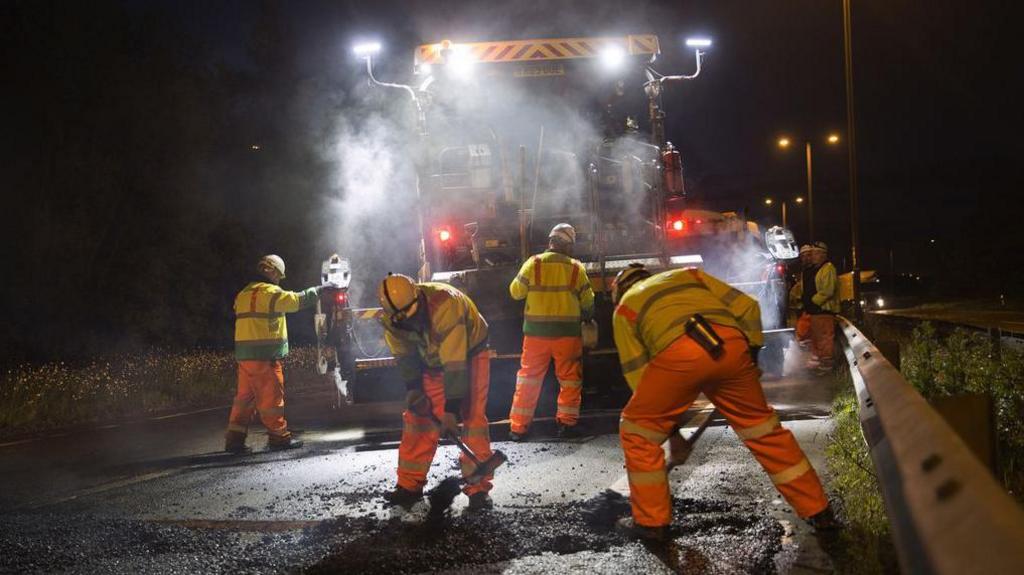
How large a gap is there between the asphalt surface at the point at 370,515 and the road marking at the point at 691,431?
0.20ft

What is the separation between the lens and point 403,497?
4.92 metres

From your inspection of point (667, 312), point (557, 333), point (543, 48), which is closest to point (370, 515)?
point (667, 312)

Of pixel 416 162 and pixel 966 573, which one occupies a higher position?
pixel 416 162

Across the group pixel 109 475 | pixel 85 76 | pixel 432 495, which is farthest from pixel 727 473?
pixel 85 76

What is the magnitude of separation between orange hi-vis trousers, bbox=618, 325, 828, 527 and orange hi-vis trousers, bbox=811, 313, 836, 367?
645 cm

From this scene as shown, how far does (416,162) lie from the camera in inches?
348

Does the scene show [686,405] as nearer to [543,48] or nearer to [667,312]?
[667,312]

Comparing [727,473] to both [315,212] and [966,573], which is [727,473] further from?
[315,212]

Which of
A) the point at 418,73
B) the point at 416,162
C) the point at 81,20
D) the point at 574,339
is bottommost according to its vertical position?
the point at 574,339

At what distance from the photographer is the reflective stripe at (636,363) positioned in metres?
4.11

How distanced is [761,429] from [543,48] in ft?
19.1

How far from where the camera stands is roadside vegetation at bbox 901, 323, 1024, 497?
15.0 ft

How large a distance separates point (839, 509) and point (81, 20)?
16870 mm

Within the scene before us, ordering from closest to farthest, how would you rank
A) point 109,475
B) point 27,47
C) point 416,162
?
1. point 109,475
2. point 416,162
3. point 27,47
